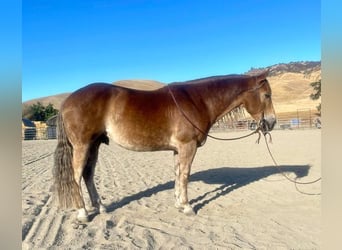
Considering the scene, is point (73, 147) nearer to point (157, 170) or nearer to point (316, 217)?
point (316, 217)

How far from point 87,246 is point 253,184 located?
476cm

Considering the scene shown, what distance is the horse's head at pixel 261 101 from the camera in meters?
5.45

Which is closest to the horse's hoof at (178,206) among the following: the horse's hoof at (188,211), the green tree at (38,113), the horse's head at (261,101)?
the horse's hoof at (188,211)

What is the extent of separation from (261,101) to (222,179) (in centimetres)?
328

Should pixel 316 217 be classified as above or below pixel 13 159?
below

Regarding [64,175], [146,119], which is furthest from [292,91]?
[64,175]

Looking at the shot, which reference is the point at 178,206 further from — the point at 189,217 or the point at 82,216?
the point at 82,216

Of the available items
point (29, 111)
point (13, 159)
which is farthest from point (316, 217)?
point (29, 111)

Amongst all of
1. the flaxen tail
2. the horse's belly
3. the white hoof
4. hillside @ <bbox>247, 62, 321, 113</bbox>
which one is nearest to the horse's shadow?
the white hoof

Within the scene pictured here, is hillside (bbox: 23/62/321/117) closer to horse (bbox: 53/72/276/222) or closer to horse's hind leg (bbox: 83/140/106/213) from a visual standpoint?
horse (bbox: 53/72/276/222)

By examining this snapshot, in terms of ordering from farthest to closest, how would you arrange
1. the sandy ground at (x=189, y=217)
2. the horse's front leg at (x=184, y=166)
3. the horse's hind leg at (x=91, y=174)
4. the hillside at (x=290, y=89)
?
1. the hillside at (x=290, y=89)
2. the horse's hind leg at (x=91, y=174)
3. the horse's front leg at (x=184, y=166)
4. the sandy ground at (x=189, y=217)

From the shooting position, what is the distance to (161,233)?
417cm

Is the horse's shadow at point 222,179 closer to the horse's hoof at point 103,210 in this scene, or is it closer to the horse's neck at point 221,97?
the horse's hoof at point 103,210

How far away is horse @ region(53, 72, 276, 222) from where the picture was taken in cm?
477
